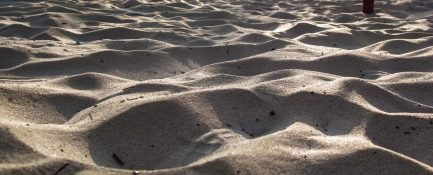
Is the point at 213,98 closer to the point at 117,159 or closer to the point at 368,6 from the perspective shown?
the point at 117,159

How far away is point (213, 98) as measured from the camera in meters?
1.75

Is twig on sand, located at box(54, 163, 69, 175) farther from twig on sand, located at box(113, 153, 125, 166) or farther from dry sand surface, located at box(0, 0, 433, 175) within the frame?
twig on sand, located at box(113, 153, 125, 166)

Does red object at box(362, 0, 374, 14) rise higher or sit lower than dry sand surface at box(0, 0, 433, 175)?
lower

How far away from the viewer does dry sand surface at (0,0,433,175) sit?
1320 mm

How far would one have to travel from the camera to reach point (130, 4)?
4.25 meters

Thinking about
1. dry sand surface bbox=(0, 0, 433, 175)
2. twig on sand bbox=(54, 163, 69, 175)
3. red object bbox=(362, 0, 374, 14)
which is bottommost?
red object bbox=(362, 0, 374, 14)

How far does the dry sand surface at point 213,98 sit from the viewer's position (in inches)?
52.0

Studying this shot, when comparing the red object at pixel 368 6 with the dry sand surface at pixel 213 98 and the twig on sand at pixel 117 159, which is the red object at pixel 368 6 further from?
the twig on sand at pixel 117 159

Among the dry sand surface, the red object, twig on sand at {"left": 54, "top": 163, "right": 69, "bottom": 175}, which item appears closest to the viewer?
twig on sand at {"left": 54, "top": 163, "right": 69, "bottom": 175}

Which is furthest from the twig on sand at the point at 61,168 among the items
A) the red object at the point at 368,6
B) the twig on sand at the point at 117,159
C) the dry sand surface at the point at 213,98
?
the red object at the point at 368,6

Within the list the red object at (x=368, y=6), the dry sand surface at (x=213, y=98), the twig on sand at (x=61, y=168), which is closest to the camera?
the twig on sand at (x=61, y=168)

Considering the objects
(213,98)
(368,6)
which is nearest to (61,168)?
(213,98)

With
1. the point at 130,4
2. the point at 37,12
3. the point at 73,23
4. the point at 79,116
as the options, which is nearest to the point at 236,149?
the point at 79,116

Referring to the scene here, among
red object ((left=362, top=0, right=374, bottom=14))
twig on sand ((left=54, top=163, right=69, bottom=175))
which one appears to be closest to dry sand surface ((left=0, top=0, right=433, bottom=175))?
twig on sand ((left=54, top=163, right=69, bottom=175))
